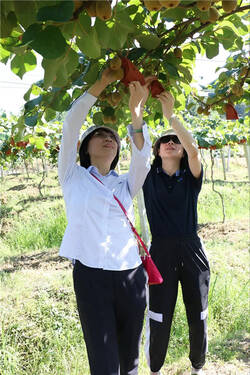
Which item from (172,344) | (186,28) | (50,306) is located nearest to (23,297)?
(50,306)

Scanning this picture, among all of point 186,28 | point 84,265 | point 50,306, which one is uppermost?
point 186,28

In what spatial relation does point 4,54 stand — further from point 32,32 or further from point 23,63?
point 32,32

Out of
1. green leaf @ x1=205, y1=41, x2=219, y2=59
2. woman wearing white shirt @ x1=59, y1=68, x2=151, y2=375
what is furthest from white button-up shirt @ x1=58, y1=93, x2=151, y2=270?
green leaf @ x1=205, y1=41, x2=219, y2=59

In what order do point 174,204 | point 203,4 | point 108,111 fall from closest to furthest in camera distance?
point 203,4 → point 108,111 → point 174,204

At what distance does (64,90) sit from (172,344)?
2274 mm

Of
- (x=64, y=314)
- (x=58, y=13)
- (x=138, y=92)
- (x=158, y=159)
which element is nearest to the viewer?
(x=58, y=13)

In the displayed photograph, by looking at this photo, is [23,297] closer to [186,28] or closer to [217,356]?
[217,356]

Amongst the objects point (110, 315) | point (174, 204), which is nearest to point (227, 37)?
point (174, 204)

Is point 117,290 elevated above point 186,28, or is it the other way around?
point 186,28

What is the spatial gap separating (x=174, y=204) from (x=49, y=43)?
1.45 meters

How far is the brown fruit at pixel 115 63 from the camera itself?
110 cm

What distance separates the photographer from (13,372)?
2.24 meters

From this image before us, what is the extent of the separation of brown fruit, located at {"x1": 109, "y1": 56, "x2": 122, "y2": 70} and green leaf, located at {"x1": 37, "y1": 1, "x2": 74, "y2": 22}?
504mm

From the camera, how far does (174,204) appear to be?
6.56ft
